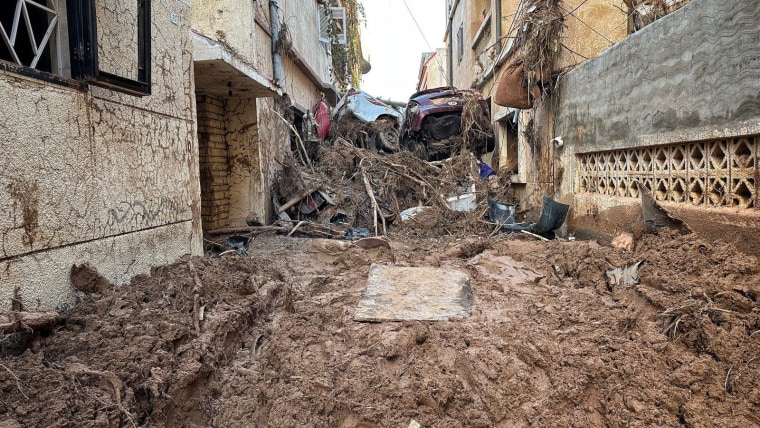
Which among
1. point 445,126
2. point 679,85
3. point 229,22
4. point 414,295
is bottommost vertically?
point 414,295

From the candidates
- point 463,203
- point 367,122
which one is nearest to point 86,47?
point 463,203

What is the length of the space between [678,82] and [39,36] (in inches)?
199

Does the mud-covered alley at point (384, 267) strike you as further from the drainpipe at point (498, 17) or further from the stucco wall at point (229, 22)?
the drainpipe at point (498, 17)

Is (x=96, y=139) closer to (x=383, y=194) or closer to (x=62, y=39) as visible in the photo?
(x=62, y=39)

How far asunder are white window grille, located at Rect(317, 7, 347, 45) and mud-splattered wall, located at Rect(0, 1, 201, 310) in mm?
10213

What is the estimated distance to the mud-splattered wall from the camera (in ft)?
A: 8.27

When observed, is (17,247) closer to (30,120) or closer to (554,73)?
(30,120)

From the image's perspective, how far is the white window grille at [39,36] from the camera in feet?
8.97

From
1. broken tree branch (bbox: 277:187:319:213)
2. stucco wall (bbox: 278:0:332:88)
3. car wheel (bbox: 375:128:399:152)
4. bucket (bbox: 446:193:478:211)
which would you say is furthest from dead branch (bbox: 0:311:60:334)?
car wheel (bbox: 375:128:399:152)

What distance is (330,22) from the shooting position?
14.3 metres

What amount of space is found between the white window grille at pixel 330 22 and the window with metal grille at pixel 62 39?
11486 mm

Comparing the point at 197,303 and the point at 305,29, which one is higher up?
the point at 305,29

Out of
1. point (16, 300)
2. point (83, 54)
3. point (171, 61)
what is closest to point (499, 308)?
point (16, 300)

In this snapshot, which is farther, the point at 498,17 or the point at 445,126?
the point at 445,126
